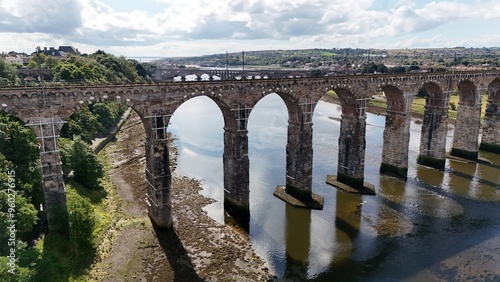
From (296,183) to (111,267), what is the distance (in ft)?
72.5

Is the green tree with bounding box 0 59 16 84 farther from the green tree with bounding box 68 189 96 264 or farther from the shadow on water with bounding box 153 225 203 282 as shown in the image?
the shadow on water with bounding box 153 225 203 282

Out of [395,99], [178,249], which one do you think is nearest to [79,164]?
[178,249]

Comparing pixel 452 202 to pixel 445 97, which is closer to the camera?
pixel 452 202

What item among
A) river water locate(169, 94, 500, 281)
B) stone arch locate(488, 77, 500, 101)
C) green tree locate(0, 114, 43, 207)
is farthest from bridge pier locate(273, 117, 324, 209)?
stone arch locate(488, 77, 500, 101)

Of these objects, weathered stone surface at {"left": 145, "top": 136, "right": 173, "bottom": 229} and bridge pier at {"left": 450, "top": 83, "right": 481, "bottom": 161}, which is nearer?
weathered stone surface at {"left": 145, "top": 136, "right": 173, "bottom": 229}

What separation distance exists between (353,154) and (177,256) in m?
25.3

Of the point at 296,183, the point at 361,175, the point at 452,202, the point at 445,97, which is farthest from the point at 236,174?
the point at 445,97

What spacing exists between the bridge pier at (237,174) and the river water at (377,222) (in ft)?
4.68

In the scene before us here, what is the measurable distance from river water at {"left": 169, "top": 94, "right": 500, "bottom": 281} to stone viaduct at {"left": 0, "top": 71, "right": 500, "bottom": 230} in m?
2.72

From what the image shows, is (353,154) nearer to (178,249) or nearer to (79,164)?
(178,249)

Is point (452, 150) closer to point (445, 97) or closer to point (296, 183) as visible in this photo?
point (445, 97)

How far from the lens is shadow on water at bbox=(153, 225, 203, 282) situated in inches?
1201

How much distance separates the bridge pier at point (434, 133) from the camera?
179 ft

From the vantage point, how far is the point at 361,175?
157 ft
